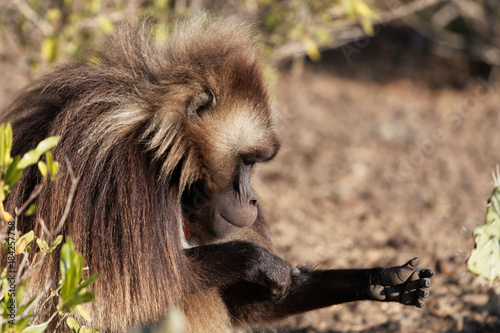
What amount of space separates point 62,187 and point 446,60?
8407mm

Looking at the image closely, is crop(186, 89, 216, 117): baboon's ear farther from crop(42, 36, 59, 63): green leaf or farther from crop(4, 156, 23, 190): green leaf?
crop(42, 36, 59, 63): green leaf

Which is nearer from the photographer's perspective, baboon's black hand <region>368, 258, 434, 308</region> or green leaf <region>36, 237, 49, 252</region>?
green leaf <region>36, 237, 49, 252</region>

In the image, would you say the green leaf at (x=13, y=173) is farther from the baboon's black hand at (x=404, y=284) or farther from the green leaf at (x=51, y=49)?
the green leaf at (x=51, y=49)

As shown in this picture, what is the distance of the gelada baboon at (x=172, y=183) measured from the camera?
2.53 m

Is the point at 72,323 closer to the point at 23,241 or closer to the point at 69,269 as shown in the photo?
the point at 23,241

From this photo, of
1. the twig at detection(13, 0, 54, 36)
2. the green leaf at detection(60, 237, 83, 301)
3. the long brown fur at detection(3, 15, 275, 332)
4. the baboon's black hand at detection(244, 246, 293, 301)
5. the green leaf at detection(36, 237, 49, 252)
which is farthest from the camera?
the twig at detection(13, 0, 54, 36)

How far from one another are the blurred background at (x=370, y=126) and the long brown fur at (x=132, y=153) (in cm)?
44

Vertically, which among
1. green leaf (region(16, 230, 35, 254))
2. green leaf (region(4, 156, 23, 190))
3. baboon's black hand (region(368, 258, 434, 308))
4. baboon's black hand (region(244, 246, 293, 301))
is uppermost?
baboon's black hand (region(368, 258, 434, 308))

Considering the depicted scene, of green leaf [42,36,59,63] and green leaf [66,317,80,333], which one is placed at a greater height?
green leaf [42,36,59,63]

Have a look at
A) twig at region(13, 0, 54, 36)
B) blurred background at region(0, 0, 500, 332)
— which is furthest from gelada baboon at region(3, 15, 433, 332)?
twig at region(13, 0, 54, 36)

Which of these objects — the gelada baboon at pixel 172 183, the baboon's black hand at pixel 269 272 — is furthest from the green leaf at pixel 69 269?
the baboon's black hand at pixel 269 272

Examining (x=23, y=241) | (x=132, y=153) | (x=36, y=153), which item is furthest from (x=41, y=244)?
(x=132, y=153)

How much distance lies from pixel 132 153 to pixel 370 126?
5816 millimetres

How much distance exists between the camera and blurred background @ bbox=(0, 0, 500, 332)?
13.3ft
